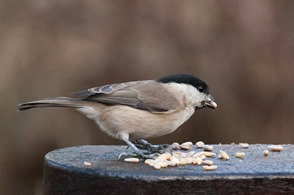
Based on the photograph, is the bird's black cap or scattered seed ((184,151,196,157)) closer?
scattered seed ((184,151,196,157))

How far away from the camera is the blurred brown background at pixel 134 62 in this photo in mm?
8766

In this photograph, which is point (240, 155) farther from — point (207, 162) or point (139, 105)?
point (139, 105)

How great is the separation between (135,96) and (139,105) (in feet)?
0.24

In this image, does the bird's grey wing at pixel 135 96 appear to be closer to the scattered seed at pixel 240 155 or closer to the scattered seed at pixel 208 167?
the scattered seed at pixel 240 155

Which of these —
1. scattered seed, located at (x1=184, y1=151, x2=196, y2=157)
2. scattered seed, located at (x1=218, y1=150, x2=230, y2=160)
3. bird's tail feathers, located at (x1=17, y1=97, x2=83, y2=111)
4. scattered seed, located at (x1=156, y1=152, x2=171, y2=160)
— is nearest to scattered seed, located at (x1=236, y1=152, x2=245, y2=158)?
scattered seed, located at (x1=218, y1=150, x2=230, y2=160)

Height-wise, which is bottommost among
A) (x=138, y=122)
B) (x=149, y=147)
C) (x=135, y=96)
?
(x=149, y=147)

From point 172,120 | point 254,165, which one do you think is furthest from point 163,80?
point 254,165

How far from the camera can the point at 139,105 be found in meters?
5.42

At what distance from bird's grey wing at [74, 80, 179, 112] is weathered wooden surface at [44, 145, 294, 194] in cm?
56

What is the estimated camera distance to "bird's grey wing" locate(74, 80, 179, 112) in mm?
5410

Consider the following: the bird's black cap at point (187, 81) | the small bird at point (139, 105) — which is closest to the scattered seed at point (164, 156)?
the small bird at point (139, 105)

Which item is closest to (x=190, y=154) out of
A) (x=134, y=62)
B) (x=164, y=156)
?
(x=164, y=156)

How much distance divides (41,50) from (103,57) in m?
0.52

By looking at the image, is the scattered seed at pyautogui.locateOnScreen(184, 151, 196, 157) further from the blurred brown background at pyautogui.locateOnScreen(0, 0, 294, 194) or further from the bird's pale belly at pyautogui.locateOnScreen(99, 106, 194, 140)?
the blurred brown background at pyautogui.locateOnScreen(0, 0, 294, 194)
